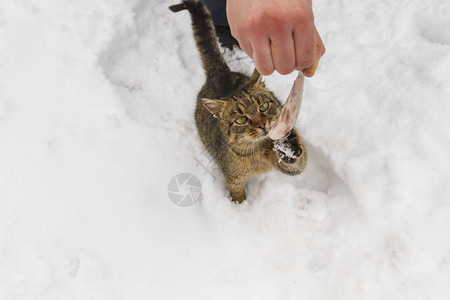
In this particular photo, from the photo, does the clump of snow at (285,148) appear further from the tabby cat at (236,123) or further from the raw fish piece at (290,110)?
the raw fish piece at (290,110)

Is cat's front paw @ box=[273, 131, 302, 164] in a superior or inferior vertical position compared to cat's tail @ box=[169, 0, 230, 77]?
inferior

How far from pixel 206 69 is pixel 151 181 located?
3.97 feet

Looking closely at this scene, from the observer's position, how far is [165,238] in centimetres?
281

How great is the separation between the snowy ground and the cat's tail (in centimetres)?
58

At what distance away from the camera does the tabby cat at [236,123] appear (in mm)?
2461

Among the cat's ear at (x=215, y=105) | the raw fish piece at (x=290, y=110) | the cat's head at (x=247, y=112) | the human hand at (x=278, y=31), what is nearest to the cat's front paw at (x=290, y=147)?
the cat's head at (x=247, y=112)

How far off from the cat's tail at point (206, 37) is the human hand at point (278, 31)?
1825 mm

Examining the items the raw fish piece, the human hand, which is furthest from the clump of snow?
the human hand

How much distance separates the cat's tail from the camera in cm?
323

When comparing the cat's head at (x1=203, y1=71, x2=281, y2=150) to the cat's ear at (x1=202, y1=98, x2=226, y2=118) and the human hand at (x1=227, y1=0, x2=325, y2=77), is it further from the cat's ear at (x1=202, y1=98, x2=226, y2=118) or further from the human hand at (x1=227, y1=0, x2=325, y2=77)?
the human hand at (x1=227, y1=0, x2=325, y2=77)

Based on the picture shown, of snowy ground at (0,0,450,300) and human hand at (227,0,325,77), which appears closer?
human hand at (227,0,325,77)

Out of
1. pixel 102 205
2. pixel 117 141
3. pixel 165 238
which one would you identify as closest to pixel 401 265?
pixel 165 238

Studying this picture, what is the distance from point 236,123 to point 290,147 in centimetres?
43

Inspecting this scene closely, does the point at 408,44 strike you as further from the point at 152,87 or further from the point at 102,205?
the point at 102,205
